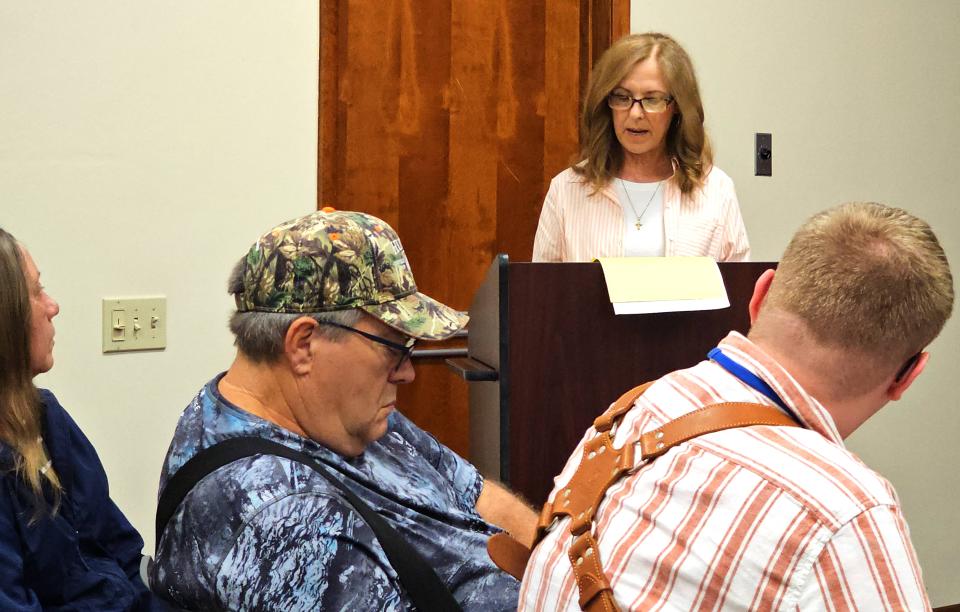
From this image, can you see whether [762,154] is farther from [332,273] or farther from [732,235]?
[332,273]

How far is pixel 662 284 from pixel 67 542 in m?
1.14

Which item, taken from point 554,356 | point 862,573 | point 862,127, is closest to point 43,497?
point 554,356

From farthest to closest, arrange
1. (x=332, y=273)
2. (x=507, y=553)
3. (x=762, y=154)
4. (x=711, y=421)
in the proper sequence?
(x=762, y=154) → (x=332, y=273) → (x=507, y=553) → (x=711, y=421)

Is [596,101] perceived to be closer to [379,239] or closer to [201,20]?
[201,20]

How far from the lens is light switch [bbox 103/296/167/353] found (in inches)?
97.7

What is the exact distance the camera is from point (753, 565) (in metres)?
0.82

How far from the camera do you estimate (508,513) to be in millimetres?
1753

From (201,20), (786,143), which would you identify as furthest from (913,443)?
(201,20)

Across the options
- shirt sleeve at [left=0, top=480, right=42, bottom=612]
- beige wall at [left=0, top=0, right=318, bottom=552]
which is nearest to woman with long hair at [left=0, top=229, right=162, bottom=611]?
shirt sleeve at [left=0, top=480, right=42, bottom=612]

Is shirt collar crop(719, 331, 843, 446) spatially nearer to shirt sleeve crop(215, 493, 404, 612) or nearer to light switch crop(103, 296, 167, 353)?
shirt sleeve crop(215, 493, 404, 612)

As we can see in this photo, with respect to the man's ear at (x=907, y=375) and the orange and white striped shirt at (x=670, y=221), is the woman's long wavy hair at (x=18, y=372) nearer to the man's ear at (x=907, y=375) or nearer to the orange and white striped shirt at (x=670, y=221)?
the man's ear at (x=907, y=375)

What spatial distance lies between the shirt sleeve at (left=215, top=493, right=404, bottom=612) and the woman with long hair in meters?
0.42

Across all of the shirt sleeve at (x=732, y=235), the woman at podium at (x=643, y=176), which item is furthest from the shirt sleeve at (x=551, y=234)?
the shirt sleeve at (x=732, y=235)

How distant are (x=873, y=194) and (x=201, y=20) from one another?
2.39 meters
